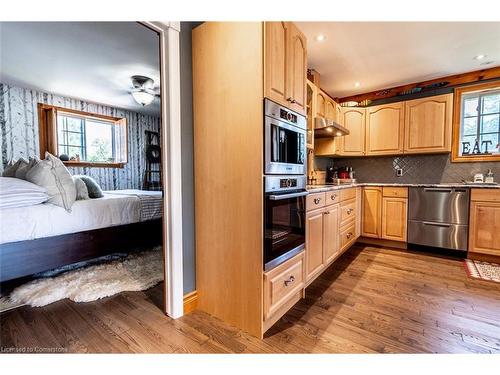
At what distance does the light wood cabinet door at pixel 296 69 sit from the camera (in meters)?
1.68

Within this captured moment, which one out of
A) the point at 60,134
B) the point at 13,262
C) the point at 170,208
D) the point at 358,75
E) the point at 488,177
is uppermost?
the point at 358,75

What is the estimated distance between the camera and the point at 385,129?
11.7ft

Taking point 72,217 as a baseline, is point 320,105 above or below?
above

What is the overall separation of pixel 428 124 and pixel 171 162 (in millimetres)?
3550

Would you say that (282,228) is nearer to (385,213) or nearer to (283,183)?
(283,183)

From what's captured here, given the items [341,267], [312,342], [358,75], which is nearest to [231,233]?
[312,342]

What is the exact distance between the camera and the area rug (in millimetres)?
2324

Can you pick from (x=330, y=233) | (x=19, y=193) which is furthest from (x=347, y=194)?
(x=19, y=193)

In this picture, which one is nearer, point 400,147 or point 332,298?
point 332,298

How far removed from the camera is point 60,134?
4117 millimetres

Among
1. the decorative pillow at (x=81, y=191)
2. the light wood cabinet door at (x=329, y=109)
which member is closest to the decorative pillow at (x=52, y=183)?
the decorative pillow at (x=81, y=191)

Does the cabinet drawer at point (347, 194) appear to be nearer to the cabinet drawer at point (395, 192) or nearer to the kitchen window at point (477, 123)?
the cabinet drawer at point (395, 192)

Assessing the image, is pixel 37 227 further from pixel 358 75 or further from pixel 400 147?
pixel 400 147

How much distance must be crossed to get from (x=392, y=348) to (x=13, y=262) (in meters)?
2.94
